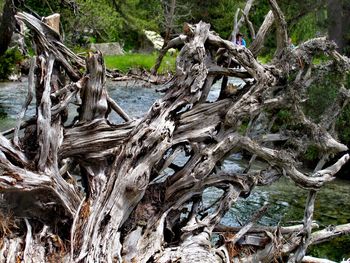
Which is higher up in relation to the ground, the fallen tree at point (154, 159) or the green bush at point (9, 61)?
the fallen tree at point (154, 159)

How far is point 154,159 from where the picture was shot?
564 centimetres

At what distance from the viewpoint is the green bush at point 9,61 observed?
2218cm

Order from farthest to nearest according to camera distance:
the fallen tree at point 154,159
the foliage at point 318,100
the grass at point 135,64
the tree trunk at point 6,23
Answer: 1. the grass at point 135,64
2. the tree trunk at point 6,23
3. the foliage at point 318,100
4. the fallen tree at point 154,159

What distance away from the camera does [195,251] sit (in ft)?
18.0

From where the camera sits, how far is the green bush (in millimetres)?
22181

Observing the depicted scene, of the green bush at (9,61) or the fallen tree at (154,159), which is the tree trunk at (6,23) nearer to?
the green bush at (9,61)

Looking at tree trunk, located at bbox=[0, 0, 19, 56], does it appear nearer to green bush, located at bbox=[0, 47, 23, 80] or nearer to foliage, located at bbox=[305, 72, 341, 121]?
green bush, located at bbox=[0, 47, 23, 80]

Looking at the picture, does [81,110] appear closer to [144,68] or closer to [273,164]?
[273,164]

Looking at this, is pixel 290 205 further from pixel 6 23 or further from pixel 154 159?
pixel 6 23

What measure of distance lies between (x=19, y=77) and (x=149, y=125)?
1767 centimetres

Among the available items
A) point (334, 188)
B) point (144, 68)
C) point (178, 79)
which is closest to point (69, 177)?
point (178, 79)

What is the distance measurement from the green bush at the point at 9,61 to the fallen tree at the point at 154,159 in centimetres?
1665

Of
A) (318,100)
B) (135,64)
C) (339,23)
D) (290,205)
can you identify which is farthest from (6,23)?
(290,205)

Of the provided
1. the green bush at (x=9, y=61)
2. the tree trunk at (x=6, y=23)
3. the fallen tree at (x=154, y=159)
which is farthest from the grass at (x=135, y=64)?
the fallen tree at (x=154, y=159)
